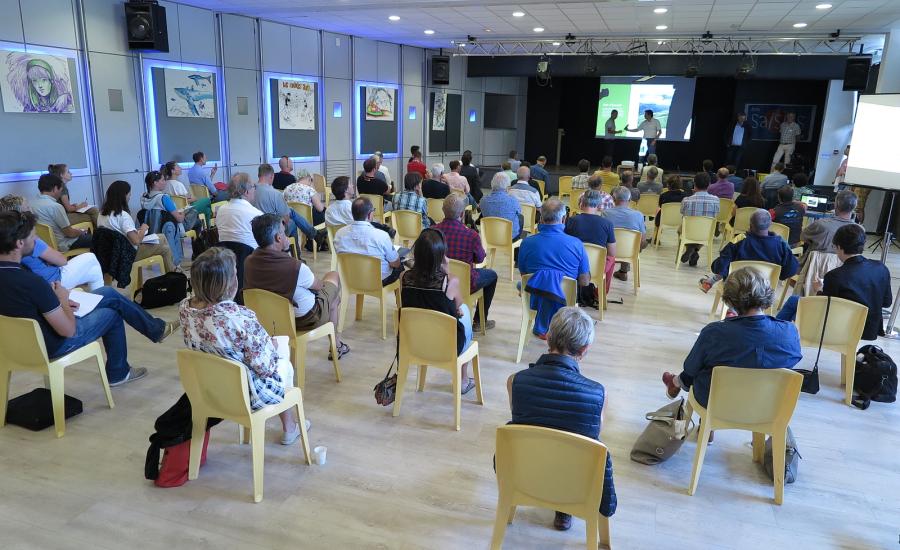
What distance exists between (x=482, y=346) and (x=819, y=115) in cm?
1513

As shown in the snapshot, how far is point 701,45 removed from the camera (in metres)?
13.1

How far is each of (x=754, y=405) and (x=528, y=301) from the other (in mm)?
2135

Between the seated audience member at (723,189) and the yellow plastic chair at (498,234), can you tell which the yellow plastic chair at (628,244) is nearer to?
the yellow plastic chair at (498,234)

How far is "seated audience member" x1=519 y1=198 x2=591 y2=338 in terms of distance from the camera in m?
4.79

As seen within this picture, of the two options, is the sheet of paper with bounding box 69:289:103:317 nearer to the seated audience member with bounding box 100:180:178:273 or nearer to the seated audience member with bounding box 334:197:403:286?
the seated audience member with bounding box 100:180:178:273

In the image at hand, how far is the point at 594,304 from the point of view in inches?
253

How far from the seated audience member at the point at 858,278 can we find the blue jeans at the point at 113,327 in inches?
193

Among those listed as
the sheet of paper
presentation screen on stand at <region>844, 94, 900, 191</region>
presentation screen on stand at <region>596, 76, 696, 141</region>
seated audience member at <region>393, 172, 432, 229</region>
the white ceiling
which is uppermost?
the white ceiling

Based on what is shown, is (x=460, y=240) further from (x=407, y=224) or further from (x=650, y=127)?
(x=650, y=127)

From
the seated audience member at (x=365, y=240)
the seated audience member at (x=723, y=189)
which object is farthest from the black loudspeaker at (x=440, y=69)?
the seated audience member at (x=365, y=240)

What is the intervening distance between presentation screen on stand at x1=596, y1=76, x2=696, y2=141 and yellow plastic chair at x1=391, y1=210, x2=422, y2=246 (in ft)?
41.0

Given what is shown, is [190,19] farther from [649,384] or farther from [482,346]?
[649,384]

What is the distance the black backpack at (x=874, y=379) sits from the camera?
171 inches

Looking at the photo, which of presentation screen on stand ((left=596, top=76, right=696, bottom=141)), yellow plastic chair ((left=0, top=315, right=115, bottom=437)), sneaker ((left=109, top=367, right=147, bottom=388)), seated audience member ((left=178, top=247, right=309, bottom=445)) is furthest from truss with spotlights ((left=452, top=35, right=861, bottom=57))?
yellow plastic chair ((left=0, top=315, right=115, bottom=437))
